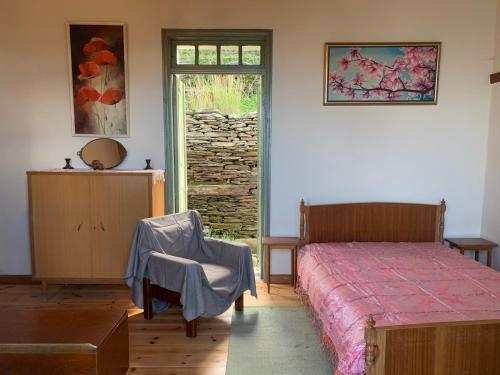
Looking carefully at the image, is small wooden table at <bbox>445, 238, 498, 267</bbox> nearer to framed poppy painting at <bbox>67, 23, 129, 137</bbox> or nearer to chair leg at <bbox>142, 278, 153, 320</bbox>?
chair leg at <bbox>142, 278, 153, 320</bbox>

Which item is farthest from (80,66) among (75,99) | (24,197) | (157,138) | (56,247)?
(56,247)

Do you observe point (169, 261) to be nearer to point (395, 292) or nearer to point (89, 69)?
point (395, 292)

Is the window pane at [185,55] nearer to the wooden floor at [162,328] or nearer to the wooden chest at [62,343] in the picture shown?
the wooden floor at [162,328]

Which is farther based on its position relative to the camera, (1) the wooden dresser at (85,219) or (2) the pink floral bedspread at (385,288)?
(1) the wooden dresser at (85,219)

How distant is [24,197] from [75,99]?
108cm

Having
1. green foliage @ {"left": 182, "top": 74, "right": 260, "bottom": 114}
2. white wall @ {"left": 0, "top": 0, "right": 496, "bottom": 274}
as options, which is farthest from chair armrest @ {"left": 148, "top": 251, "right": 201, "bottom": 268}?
green foliage @ {"left": 182, "top": 74, "right": 260, "bottom": 114}

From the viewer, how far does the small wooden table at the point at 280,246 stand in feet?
12.5

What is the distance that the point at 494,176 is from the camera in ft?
12.8

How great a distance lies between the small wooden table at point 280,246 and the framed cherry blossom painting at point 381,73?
1.34 metres

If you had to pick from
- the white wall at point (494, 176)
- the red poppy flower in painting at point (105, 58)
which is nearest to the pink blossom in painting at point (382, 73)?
the white wall at point (494, 176)

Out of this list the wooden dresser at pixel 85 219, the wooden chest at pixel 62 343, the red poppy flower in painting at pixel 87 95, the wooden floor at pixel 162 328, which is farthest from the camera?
the red poppy flower in painting at pixel 87 95

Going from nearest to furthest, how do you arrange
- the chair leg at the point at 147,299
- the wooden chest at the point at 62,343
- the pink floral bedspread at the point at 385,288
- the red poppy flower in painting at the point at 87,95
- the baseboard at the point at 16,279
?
the wooden chest at the point at 62,343, the pink floral bedspread at the point at 385,288, the chair leg at the point at 147,299, the red poppy flower in painting at the point at 87,95, the baseboard at the point at 16,279

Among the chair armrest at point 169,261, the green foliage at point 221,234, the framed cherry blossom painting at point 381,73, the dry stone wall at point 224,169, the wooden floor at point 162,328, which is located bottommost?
the wooden floor at point 162,328

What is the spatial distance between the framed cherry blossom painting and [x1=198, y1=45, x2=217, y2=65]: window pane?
1061mm
